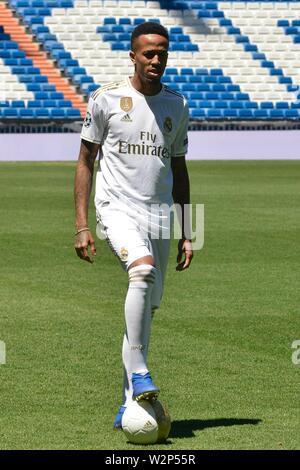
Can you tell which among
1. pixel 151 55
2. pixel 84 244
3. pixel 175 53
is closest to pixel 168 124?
pixel 151 55

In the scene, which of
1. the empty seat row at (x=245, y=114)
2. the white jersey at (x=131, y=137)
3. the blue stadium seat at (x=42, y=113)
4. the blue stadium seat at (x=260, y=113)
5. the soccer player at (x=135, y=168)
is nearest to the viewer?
the soccer player at (x=135, y=168)

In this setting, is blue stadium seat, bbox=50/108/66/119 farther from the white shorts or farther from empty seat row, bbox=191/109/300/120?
the white shorts

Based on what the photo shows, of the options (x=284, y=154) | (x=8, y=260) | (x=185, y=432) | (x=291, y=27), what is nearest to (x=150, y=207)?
(x=185, y=432)

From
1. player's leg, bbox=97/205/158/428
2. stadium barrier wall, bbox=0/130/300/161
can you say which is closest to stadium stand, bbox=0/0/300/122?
stadium barrier wall, bbox=0/130/300/161

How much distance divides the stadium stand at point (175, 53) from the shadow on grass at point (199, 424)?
33760 mm

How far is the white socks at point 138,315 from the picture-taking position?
5.93 meters

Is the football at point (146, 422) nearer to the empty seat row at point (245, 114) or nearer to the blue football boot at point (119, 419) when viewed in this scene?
the blue football boot at point (119, 419)

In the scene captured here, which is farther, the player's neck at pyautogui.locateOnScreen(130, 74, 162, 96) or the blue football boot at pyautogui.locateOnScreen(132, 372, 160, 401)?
the player's neck at pyautogui.locateOnScreen(130, 74, 162, 96)

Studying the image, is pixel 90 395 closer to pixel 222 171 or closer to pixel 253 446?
pixel 253 446

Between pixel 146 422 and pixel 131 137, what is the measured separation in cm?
150

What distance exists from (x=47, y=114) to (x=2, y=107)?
1.77m

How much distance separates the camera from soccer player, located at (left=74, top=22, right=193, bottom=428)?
19.9 ft

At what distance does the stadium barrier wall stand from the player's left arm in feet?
99.1

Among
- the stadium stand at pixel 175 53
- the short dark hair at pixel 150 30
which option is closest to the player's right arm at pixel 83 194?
the short dark hair at pixel 150 30
